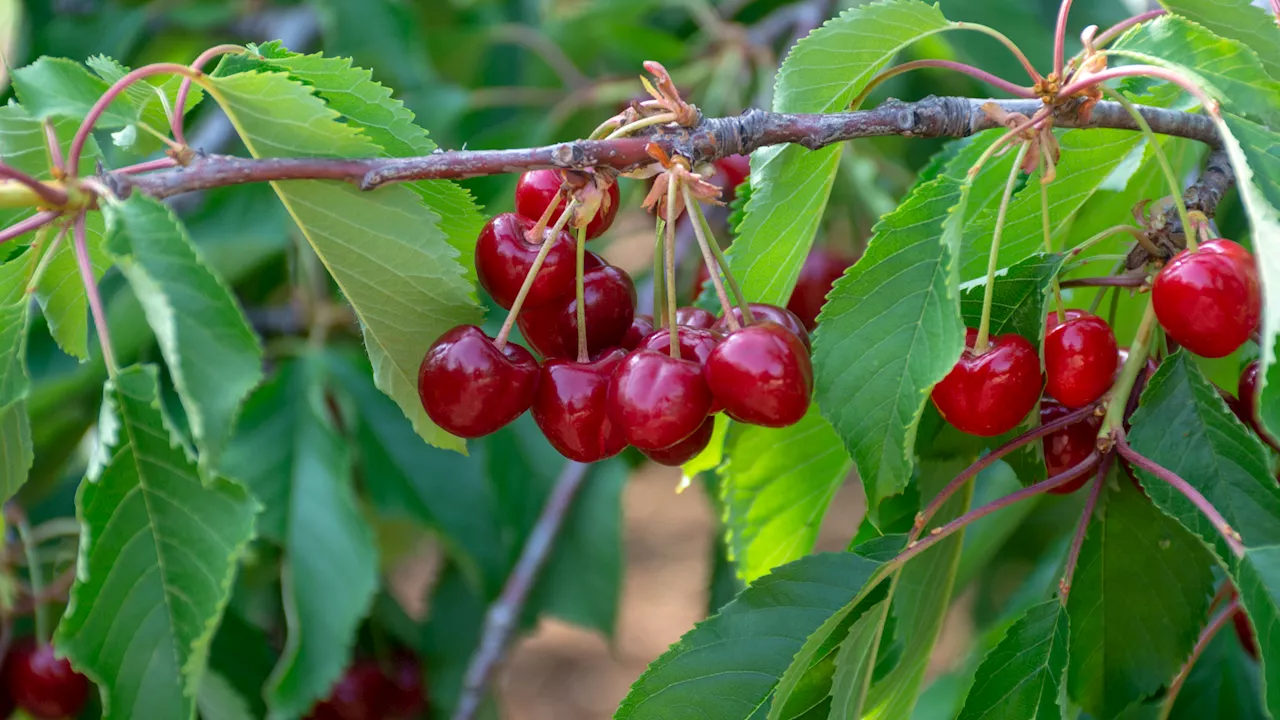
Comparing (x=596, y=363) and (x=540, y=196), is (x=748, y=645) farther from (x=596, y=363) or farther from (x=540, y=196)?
(x=540, y=196)

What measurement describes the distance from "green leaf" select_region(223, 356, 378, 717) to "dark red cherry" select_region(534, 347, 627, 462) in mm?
965

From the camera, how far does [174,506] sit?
848mm

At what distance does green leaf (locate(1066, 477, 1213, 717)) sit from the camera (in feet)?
3.32

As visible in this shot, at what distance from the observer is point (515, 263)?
0.93 meters

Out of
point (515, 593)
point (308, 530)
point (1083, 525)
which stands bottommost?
point (515, 593)

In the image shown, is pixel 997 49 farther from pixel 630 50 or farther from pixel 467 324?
pixel 467 324

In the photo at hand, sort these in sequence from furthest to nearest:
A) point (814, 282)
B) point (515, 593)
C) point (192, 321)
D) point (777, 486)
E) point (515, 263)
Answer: point (515, 593) → point (814, 282) → point (777, 486) → point (515, 263) → point (192, 321)

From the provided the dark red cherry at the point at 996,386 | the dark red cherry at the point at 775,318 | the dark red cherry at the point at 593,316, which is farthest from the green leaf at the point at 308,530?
the dark red cherry at the point at 996,386

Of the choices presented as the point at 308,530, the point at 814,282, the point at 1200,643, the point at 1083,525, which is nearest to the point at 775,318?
the point at 1083,525

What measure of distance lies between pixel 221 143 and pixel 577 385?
1684 mm

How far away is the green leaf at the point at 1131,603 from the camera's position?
101 cm

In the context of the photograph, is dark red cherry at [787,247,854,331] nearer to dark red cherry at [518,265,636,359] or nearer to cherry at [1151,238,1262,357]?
dark red cherry at [518,265,636,359]

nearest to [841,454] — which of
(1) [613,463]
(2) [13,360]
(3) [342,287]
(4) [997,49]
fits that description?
(3) [342,287]

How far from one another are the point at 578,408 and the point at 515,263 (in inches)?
5.4
